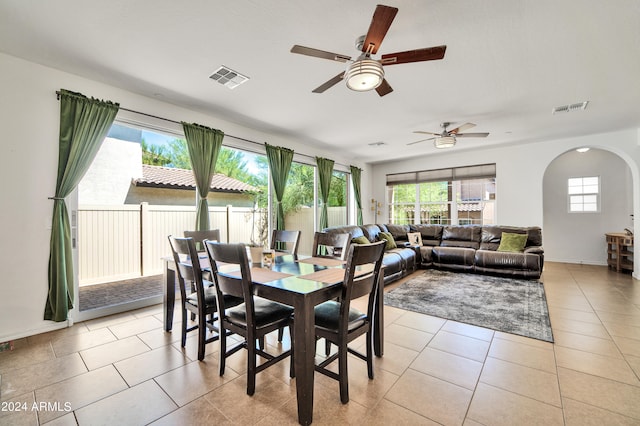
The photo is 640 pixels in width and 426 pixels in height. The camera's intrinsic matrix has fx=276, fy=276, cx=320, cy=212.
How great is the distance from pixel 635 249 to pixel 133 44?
313 inches

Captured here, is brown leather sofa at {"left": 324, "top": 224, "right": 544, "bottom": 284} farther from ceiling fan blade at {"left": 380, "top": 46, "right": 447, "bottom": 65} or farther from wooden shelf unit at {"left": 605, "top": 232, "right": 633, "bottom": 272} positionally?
ceiling fan blade at {"left": 380, "top": 46, "right": 447, "bottom": 65}

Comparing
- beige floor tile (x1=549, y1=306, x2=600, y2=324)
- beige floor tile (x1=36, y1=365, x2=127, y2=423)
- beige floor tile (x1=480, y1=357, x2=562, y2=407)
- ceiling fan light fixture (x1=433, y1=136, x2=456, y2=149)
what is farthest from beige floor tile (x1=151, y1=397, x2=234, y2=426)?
ceiling fan light fixture (x1=433, y1=136, x2=456, y2=149)

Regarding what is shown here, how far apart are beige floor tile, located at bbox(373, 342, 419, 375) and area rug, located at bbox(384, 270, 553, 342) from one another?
101 centimetres

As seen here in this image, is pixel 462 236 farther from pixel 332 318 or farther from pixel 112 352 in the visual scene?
pixel 112 352

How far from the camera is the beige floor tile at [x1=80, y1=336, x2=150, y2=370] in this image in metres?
2.23

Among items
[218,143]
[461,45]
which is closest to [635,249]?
[461,45]

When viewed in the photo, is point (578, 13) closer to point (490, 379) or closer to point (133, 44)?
point (490, 379)

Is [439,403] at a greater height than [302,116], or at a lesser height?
lesser

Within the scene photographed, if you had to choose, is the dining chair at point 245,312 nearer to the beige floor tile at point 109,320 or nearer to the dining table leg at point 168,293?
the dining table leg at point 168,293

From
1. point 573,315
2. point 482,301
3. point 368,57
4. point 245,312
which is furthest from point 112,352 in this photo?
point 573,315

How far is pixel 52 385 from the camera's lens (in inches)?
75.1

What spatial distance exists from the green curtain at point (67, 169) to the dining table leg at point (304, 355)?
2.75m

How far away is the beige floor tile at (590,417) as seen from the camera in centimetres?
156

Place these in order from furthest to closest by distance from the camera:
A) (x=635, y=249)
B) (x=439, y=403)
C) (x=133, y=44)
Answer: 1. (x=635, y=249)
2. (x=133, y=44)
3. (x=439, y=403)
